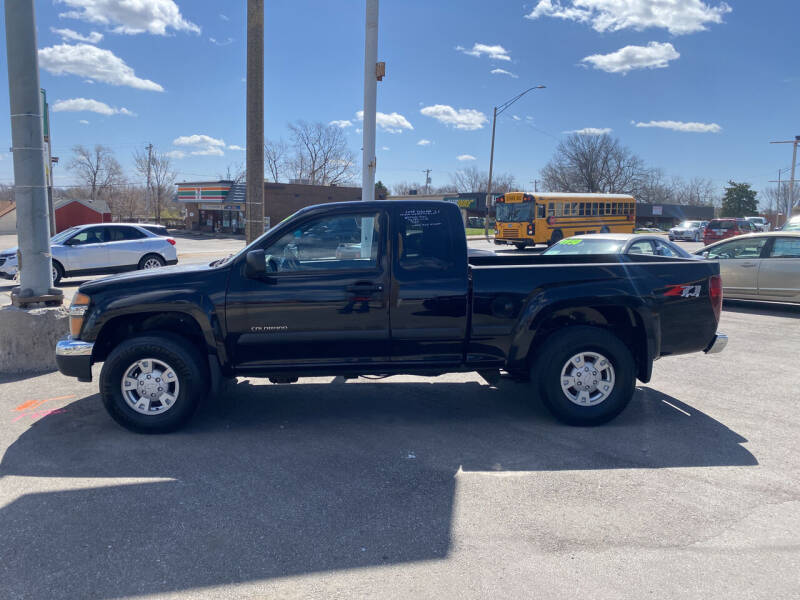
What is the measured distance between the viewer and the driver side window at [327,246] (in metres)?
5.23

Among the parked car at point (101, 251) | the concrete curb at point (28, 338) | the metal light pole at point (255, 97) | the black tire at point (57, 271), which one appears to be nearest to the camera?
the concrete curb at point (28, 338)

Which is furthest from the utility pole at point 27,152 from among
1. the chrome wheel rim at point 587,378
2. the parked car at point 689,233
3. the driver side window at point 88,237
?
the parked car at point 689,233

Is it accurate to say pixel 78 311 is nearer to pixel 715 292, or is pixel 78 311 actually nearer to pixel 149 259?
pixel 715 292

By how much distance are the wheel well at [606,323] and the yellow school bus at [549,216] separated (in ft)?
83.9

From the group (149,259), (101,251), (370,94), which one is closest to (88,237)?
(101,251)

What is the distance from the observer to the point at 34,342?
23.0 ft

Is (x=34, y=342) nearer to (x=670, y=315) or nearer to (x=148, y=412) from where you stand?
(x=148, y=412)

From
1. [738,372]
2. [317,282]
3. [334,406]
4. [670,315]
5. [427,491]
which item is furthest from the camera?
[738,372]

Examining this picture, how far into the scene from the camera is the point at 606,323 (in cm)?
566

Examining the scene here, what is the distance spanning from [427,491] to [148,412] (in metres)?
2.50

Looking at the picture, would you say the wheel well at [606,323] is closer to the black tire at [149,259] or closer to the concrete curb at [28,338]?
the concrete curb at [28,338]

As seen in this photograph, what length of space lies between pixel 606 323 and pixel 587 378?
0.57 meters

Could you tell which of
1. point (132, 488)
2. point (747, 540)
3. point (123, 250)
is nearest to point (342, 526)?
point (132, 488)

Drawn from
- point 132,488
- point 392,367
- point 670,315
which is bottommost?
point 132,488
